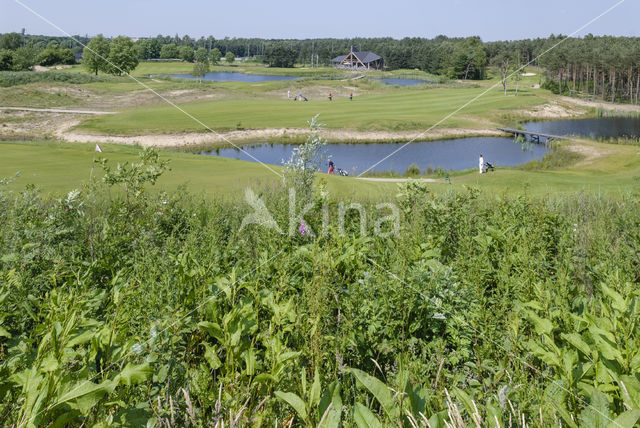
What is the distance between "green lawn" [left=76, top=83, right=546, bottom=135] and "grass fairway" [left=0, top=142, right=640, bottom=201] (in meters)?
21.5

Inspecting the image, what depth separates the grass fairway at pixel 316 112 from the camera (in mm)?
43281

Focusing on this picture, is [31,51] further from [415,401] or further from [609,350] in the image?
[609,350]

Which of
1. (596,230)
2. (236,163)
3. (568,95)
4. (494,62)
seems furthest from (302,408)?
(494,62)

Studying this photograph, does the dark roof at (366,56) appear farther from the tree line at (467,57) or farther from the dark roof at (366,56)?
the tree line at (467,57)

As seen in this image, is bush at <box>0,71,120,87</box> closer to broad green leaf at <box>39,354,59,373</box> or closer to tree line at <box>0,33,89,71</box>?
tree line at <box>0,33,89,71</box>

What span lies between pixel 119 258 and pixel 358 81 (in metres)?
80.1

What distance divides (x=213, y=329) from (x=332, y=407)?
1.07m

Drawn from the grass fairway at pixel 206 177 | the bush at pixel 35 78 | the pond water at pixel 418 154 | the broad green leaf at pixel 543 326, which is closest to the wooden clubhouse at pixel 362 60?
the bush at pixel 35 78

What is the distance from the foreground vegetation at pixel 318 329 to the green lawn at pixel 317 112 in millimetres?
35365

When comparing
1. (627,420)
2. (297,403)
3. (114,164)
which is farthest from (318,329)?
(114,164)

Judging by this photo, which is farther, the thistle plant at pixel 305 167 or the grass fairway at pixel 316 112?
the grass fairway at pixel 316 112

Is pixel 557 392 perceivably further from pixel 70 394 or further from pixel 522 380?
pixel 70 394

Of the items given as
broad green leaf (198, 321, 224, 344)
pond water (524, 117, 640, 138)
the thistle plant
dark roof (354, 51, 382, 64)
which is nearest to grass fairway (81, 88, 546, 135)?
pond water (524, 117, 640, 138)

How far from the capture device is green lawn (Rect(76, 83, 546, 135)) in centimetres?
4338
